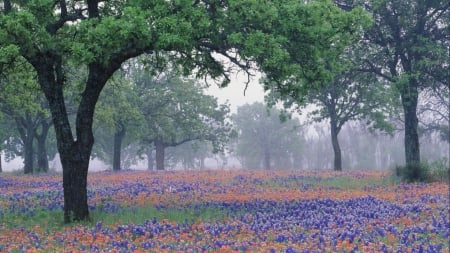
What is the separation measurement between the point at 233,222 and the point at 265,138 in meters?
89.2

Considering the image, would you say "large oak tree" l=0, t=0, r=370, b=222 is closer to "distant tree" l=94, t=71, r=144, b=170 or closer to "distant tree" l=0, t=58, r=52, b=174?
"distant tree" l=0, t=58, r=52, b=174

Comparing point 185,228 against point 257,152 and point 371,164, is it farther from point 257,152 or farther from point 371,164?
point 371,164

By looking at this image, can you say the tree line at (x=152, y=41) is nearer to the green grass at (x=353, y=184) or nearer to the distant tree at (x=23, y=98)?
the distant tree at (x=23, y=98)

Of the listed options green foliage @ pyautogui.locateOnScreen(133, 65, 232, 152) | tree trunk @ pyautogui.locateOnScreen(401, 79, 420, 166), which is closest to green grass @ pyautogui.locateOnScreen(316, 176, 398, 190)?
tree trunk @ pyautogui.locateOnScreen(401, 79, 420, 166)

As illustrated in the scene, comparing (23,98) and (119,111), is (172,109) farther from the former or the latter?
(23,98)

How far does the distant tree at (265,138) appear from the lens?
101 meters

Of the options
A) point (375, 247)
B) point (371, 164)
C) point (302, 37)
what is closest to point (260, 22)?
point (302, 37)

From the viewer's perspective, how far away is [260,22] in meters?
14.6

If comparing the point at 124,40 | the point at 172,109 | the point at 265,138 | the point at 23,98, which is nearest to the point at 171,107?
the point at 172,109

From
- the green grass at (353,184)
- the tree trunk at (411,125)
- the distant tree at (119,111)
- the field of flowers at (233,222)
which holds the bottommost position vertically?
the field of flowers at (233,222)

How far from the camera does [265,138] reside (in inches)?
4003

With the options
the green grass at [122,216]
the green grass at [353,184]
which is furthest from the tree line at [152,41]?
the green grass at [353,184]

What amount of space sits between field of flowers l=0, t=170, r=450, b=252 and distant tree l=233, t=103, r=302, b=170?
256 feet

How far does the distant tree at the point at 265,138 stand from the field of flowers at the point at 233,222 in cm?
7793
